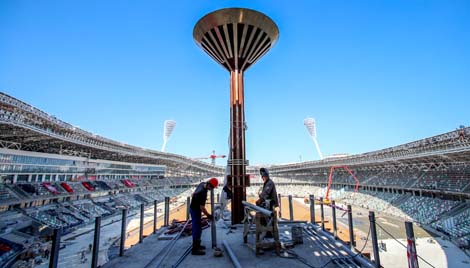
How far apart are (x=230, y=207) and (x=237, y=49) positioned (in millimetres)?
17320

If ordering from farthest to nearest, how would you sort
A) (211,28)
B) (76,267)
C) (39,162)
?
1. (39,162)
2. (76,267)
3. (211,28)

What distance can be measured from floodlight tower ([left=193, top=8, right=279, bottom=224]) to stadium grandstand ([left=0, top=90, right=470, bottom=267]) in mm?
5407

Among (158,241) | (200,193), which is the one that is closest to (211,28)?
(200,193)

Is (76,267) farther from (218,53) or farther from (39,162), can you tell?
(39,162)

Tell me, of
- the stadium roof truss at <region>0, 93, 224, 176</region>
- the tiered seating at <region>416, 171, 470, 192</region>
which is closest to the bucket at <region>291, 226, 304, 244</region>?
the stadium roof truss at <region>0, 93, 224, 176</region>

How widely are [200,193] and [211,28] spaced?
738cm

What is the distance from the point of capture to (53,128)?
1022 inches

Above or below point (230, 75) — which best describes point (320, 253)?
below

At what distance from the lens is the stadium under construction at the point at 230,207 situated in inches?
218

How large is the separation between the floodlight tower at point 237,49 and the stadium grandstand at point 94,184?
5407 mm

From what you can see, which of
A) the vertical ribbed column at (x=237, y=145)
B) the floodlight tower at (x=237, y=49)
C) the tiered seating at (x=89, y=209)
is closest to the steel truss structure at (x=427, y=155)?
the floodlight tower at (x=237, y=49)

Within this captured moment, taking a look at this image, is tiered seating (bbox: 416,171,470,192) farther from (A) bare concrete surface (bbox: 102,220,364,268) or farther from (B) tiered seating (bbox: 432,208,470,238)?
(A) bare concrete surface (bbox: 102,220,364,268)

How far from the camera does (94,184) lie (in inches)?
1502

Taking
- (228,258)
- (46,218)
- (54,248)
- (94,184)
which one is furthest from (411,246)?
(94,184)
